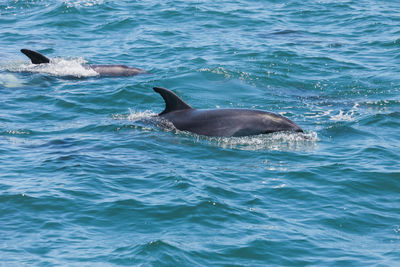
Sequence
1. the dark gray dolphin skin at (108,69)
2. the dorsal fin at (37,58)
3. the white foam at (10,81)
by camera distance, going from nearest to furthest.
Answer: the white foam at (10,81)
the dorsal fin at (37,58)
the dark gray dolphin skin at (108,69)

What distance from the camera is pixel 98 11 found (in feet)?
107

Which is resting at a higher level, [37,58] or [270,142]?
[37,58]

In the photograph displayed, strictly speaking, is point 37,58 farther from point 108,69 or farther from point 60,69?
point 108,69

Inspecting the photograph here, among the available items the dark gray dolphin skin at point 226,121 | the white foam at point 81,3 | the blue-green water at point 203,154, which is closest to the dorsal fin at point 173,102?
the dark gray dolphin skin at point 226,121

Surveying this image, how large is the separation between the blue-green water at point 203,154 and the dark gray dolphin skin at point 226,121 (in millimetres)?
232

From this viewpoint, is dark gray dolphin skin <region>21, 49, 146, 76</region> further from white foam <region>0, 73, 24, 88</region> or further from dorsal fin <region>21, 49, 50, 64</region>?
white foam <region>0, 73, 24, 88</region>

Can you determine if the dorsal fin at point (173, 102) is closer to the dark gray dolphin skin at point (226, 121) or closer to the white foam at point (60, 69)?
the dark gray dolphin skin at point (226, 121)

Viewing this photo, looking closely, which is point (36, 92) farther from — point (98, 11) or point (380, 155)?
point (98, 11)

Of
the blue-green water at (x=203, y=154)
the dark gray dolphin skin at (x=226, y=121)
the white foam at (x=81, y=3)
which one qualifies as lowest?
the blue-green water at (x=203, y=154)

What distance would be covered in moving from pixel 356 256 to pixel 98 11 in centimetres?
2464

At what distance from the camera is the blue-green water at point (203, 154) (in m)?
10.6

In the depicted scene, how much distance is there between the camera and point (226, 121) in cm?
1570

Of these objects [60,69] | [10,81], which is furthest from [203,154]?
[60,69]

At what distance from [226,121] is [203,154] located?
1335mm
